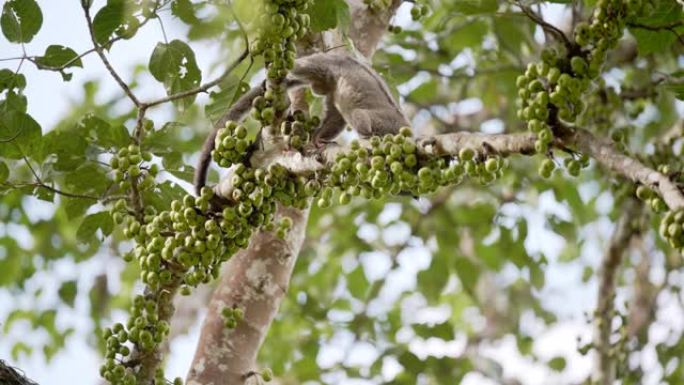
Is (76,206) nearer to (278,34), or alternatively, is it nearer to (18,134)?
(18,134)

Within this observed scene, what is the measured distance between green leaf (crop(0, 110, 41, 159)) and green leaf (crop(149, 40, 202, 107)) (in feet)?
1.21

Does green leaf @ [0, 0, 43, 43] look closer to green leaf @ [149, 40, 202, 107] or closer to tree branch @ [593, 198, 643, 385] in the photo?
green leaf @ [149, 40, 202, 107]

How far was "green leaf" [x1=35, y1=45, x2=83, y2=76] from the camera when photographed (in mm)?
2363

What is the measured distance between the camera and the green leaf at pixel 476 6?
2.99 meters

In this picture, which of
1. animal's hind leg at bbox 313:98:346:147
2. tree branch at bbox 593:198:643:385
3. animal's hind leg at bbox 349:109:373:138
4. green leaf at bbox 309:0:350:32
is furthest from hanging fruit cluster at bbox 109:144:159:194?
tree branch at bbox 593:198:643:385

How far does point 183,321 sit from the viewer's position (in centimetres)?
585

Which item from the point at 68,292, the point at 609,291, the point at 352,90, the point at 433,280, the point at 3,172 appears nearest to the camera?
the point at 3,172

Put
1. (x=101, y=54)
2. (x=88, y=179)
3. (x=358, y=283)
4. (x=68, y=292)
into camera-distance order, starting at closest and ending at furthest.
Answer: (x=101, y=54) → (x=88, y=179) → (x=358, y=283) → (x=68, y=292)

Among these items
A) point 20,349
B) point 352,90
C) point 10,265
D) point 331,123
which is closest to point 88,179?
point 352,90

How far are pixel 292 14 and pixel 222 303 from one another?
120 centimetres

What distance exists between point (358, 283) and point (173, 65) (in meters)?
2.41

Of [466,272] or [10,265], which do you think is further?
[10,265]

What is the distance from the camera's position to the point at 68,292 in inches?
195

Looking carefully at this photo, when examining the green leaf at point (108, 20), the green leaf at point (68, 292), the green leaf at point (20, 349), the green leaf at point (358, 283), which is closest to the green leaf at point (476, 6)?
the green leaf at point (108, 20)
